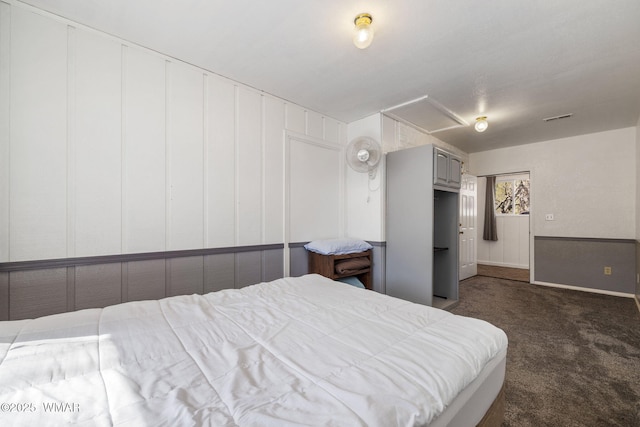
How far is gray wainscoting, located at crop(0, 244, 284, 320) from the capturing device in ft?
5.71

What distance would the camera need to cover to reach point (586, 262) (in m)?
4.40

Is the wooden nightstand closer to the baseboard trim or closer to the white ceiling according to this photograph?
the white ceiling

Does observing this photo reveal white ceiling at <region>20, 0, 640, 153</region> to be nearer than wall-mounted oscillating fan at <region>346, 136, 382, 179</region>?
Yes

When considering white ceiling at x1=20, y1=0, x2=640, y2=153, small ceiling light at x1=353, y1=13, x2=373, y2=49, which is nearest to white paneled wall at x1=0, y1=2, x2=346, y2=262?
white ceiling at x1=20, y1=0, x2=640, y2=153

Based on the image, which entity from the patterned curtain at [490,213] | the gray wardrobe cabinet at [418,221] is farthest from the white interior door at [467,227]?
the patterned curtain at [490,213]

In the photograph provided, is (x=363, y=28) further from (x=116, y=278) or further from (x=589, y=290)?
(x=589, y=290)

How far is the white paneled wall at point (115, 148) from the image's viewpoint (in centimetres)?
174

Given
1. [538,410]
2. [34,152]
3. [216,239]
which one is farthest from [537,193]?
[34,152]

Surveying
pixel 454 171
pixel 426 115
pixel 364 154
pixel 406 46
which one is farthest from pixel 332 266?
pixel 426 115

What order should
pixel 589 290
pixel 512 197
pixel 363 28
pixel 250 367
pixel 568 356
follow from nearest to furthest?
pixel 250 367
pixel 363 28
pixel 568 356
pixel 589 290
pixel 512 197

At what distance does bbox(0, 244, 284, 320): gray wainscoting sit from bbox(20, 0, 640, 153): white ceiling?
181cm

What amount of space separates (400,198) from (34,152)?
140 inches

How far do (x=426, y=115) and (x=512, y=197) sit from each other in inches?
189

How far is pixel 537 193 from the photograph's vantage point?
489cm
